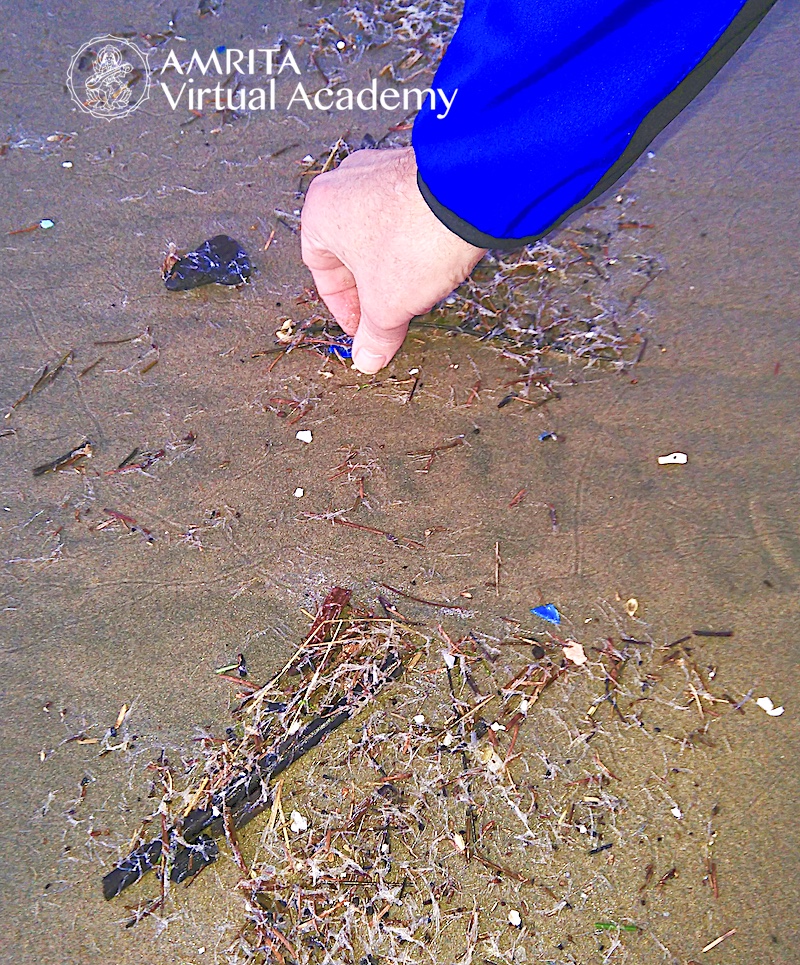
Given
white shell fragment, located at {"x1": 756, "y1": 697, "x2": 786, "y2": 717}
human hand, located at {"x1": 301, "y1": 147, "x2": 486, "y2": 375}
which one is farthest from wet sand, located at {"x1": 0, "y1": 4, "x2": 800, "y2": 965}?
human hand, located at {"x1": 301, "y1": 147, "x2": 486, "y2": 375}

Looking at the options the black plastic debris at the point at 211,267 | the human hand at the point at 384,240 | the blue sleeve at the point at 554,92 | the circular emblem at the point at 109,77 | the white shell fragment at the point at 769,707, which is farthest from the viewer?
the circular emblem at the point at 109,77

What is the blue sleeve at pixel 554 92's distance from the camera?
132cm

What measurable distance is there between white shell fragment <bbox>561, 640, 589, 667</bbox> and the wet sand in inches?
3.0

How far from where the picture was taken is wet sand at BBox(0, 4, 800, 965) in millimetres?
1866

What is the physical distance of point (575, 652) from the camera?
Result: 6.86 feet

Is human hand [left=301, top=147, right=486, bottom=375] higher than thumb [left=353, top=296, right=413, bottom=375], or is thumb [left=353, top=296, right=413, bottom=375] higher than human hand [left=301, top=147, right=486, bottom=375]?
human hand [left=301, top=147, right=486, bottom=375]

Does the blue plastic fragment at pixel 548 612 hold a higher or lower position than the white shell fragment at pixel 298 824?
higher

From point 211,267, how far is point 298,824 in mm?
1910

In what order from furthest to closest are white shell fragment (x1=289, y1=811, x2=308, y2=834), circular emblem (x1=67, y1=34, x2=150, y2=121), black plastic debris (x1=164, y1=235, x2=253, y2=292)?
circular emblem (x1=67, y1=34, x2=150, y2=121), black plastic debris (x1=164, y1=235, x2=253, y2=292), white shell fragment (x1=289, y1=811, x2=308, y2=834)

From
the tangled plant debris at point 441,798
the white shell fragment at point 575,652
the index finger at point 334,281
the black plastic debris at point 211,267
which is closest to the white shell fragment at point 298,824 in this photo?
the tangled plant debris at point 441,798

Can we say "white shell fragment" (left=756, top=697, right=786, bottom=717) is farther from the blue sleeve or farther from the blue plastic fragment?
the blue sleeve

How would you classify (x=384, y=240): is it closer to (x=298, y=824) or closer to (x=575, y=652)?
(x=575, y=652)

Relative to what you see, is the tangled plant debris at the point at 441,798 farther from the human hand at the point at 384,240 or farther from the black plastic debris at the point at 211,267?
the black plastic debris at the point at 211,267

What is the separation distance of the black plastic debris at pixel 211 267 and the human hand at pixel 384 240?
656 millimetres
